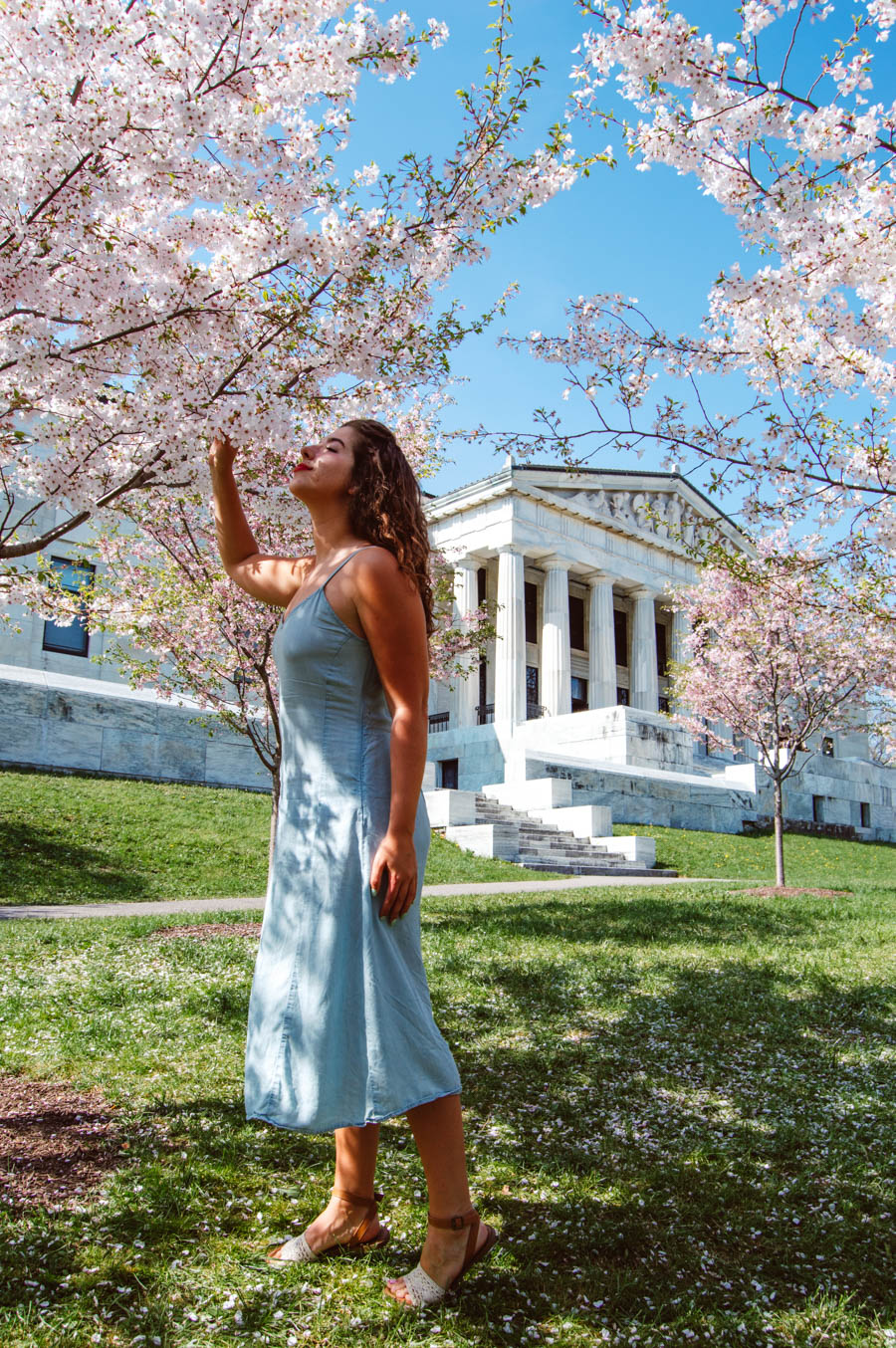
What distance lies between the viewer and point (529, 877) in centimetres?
1773

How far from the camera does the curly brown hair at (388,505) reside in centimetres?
295

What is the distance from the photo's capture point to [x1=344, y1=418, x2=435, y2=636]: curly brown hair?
295cm

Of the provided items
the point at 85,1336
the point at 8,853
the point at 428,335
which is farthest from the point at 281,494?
the point at 8,853

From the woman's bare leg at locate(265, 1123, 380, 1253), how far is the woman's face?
6.39 feet

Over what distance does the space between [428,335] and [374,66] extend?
1.55m

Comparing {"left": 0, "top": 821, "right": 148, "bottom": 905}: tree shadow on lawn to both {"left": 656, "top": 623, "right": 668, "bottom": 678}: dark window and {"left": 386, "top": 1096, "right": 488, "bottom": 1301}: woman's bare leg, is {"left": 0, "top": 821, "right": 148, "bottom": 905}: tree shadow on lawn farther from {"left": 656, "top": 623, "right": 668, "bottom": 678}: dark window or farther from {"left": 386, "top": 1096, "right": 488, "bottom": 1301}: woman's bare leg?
{"left": 656, "top": 623, "right": 668, "bottom": 678}: dark window

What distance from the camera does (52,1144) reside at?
363cm

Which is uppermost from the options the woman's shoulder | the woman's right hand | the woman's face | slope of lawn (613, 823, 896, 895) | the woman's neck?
the woman's right hand

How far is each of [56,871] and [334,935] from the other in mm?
11511

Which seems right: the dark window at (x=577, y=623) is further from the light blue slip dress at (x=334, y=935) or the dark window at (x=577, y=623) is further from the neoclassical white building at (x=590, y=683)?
the light blue slip dress at (x=334, y=935)

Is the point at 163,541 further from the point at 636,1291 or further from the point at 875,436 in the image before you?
the point at 636,1291

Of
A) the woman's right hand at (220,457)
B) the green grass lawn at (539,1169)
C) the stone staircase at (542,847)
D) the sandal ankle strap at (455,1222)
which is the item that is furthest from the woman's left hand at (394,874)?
the stone staircase at (542,847)

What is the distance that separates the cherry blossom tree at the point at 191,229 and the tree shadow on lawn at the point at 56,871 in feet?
26.1

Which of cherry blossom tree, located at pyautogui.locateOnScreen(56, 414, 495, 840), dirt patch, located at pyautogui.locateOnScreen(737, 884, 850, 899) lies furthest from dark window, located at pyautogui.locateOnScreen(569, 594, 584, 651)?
cherry blossom tree, located at pyautogui.locateOnScreen(56, 414, 495, 840)
